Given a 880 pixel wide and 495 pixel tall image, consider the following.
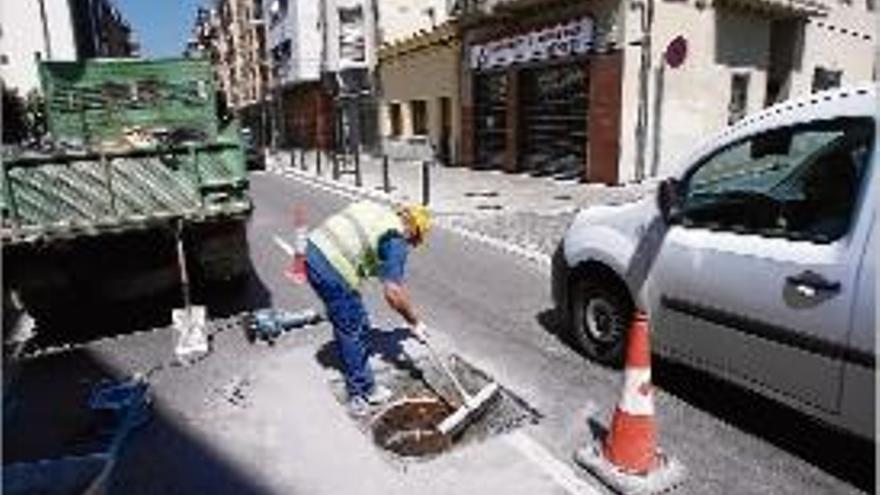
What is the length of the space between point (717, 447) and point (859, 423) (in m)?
0.92

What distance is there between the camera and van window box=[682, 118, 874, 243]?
399cm

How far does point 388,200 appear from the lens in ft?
57.2

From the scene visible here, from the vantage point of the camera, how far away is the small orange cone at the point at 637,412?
Result: 424cm

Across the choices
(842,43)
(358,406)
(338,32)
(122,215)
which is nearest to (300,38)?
(338,32)

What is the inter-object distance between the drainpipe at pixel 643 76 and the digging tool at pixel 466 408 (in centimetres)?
1374

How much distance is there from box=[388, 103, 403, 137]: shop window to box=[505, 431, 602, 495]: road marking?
28286mm

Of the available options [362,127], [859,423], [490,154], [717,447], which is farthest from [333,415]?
[362,127]

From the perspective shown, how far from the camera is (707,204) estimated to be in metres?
4.88

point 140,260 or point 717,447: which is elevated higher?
point 140,260

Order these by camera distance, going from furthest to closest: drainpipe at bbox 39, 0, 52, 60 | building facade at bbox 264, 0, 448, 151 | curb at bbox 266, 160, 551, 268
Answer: drainpipe at bbox 39, 0, 52, 60 < building facade at bbox 264, 0, 448, 151 < curb at bbox 266, 160, 551, 268

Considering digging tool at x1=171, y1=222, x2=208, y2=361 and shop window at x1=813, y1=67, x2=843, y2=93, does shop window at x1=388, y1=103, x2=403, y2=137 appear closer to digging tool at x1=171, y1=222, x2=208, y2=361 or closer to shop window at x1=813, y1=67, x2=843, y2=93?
shop window at x1=813, y1=67, x2=843, y2=93

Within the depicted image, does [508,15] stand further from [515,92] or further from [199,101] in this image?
[199,101]

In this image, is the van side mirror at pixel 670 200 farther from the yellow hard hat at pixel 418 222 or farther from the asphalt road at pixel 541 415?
the yellow hard hat at pixel 418 222

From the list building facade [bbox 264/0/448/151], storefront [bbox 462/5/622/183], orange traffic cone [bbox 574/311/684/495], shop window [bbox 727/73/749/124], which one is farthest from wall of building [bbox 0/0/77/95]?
orange traffic cone [bbox 574/311/684/495]
